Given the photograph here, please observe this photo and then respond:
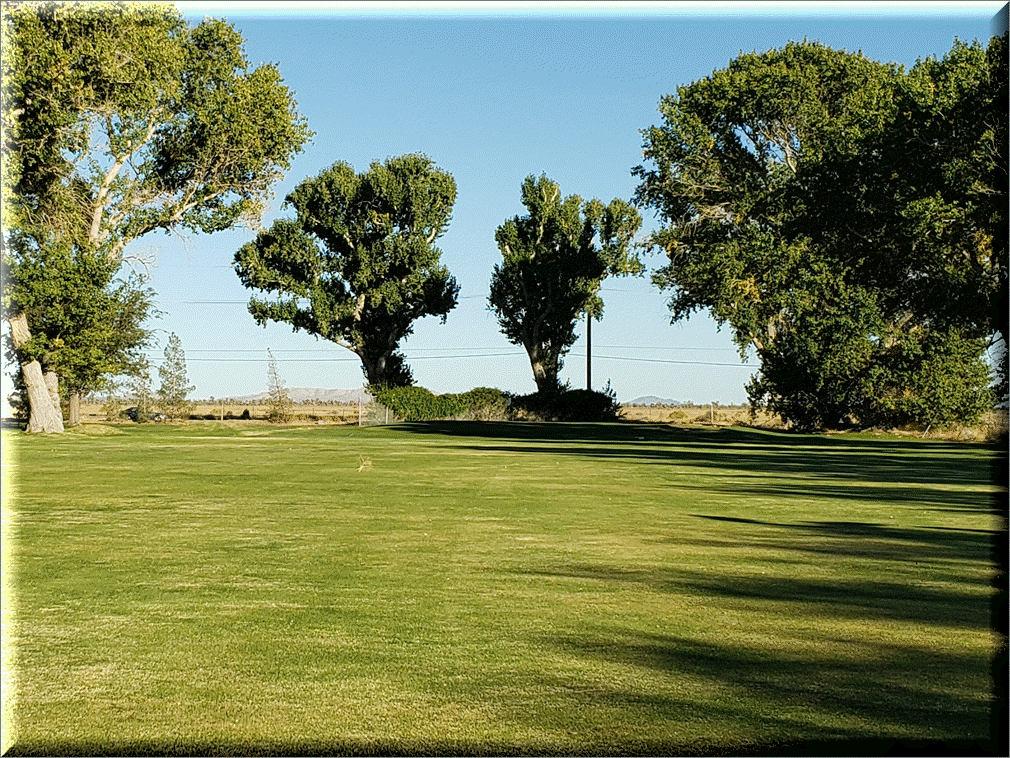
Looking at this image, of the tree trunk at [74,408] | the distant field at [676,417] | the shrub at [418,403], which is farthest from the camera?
the shrub at [418,403]

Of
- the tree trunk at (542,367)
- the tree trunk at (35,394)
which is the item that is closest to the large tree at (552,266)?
the tree trunk at (542,367)

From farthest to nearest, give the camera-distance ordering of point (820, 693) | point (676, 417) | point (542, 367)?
point (676, 417) → point (542, 367) → point (820, 693)

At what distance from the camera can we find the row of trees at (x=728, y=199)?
3559 cm

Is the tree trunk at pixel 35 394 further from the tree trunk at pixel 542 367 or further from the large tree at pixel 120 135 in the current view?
the tree trunk at pixel 542 367

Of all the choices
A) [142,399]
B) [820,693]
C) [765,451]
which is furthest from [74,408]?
[820,693]

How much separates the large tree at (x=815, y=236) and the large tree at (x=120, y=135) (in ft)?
63.0

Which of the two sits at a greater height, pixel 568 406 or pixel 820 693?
pixel 568 406

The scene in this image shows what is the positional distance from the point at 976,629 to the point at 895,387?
42345mm

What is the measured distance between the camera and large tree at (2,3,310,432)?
122 ft

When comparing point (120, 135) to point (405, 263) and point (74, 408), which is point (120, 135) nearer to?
point (74, 408)

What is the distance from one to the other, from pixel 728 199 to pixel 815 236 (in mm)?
15244

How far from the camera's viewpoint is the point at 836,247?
41281mm

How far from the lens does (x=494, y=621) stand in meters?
7.40

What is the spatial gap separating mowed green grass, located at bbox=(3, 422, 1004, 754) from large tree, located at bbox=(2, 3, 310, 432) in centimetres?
2429
